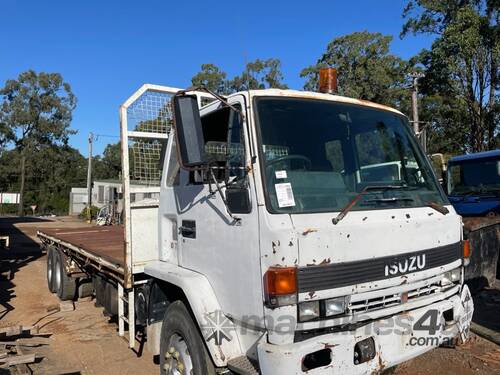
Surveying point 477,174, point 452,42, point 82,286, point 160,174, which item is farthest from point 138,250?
point 452,42

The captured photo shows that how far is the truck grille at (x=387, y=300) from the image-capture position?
2.88 meters

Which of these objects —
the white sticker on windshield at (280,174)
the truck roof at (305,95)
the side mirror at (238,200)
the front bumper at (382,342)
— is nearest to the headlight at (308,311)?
the front bumper at (382,342)

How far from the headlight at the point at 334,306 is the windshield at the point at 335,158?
55 centimetres

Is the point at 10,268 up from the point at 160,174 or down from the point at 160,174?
down

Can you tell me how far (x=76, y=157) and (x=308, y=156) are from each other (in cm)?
5738

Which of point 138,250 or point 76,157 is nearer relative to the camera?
point 138,250

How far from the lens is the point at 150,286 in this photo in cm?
412

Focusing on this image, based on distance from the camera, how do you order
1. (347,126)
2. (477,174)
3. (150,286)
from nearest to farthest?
(347,126)
(150,286)
(477,174)

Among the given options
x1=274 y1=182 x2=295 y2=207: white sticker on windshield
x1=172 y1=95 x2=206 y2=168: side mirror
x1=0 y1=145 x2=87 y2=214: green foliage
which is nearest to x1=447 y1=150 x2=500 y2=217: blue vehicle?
x1=274 y1=182 x2=295 y2=207: white sticker on windshield

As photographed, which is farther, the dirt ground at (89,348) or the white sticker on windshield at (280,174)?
the dirt ground at (89,348)

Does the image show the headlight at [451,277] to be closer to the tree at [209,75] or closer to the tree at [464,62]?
the tree at [464,62]

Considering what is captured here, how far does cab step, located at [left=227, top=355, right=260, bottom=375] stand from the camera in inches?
109

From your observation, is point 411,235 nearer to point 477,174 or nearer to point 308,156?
point 308,156

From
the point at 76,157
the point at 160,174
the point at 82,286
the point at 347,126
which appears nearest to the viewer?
the point at 347,126
